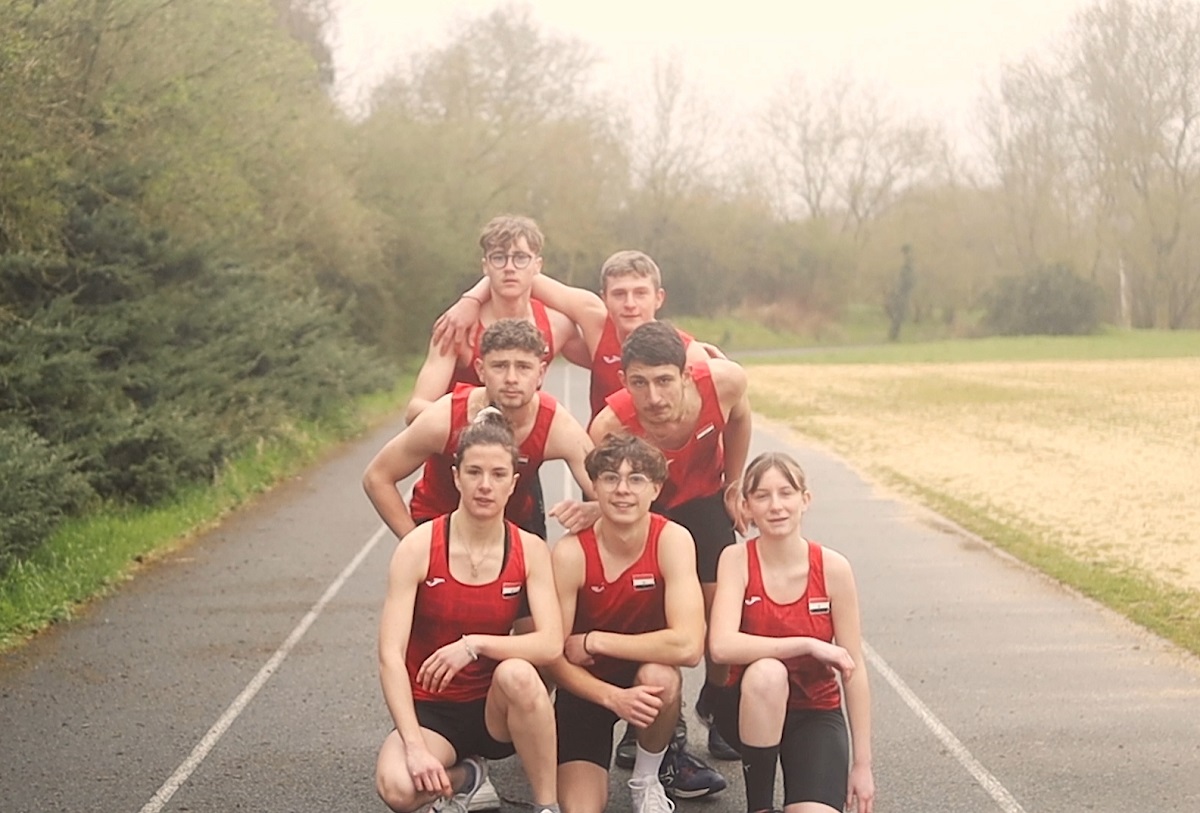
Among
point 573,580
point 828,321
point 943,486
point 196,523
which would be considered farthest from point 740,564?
point 828,321

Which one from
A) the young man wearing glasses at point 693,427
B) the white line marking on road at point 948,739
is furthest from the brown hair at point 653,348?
the white line marking on road at point 948,739

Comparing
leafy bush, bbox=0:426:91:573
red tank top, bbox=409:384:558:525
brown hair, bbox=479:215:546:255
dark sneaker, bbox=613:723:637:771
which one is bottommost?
dark sneaker, bbox=613:723:637:771

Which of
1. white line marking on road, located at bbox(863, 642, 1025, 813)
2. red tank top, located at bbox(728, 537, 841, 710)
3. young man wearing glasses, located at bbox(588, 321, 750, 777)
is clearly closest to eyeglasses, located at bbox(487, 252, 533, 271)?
young man wearing glasses, located at bbox(588, 321, 750, 777)

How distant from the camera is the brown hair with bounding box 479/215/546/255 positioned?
5.87m

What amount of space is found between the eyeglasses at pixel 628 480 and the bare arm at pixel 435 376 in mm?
1294

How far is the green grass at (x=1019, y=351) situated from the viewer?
55.7 m

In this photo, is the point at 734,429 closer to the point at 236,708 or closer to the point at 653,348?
the point at 653,348

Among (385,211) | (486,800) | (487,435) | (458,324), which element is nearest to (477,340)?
(458,324)

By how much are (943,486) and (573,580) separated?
13.0 m

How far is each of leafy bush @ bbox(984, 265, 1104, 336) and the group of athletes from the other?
224ft

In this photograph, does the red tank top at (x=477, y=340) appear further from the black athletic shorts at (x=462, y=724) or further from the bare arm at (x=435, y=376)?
the black athletic shorts at (x=462, y=724)

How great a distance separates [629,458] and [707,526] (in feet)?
4.04

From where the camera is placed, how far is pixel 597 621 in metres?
5.04

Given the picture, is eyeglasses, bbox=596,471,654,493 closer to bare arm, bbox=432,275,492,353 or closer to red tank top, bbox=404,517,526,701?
red tank top, bbox=404,517,526,701
